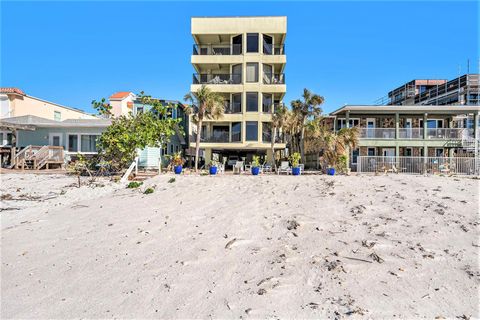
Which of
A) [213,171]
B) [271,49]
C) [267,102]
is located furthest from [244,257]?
[271,49]

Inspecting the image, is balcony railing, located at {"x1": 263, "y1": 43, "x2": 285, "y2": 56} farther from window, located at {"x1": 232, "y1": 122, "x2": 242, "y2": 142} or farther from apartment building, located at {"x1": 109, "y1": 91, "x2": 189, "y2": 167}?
apartment building, located at {"x1": 109, "y1": 91, "x2": 189, "y2": 167}

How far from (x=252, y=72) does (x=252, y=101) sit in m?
2.91

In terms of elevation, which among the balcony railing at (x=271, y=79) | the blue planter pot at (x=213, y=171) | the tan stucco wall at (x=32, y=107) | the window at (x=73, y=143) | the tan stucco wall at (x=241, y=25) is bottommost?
the blue planter pot at (x=213, y=171)

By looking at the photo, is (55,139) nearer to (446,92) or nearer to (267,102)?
(267,102)

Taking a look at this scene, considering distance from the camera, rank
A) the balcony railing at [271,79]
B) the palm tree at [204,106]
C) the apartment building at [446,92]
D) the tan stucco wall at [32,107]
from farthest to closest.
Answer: the apartment building at [446,92]
the tan stucco wall at [32,107]
the balcony railing at [271,79]
the palm tree at [204,106]

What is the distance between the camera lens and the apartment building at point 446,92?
4194 cm

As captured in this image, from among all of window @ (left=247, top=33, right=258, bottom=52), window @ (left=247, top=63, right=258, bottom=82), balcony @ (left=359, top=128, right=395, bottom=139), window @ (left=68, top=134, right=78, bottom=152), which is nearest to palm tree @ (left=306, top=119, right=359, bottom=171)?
balcony @ (left=359, top=128, right=395, bottom=139)

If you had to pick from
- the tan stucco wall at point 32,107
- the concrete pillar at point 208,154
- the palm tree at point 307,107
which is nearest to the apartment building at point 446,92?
the palm tree at point 307,107

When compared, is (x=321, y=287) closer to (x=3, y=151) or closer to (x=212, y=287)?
(x=212, y=287)

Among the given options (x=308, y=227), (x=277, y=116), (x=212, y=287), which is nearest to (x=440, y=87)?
(x=277, y=116)

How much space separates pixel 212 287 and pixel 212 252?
1548mm

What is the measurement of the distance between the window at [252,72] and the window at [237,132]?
4.49 meters

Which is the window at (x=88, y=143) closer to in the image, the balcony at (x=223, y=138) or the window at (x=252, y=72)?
the balcony at (x=223, y=138)

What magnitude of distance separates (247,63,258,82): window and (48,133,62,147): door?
18813 millimetres
